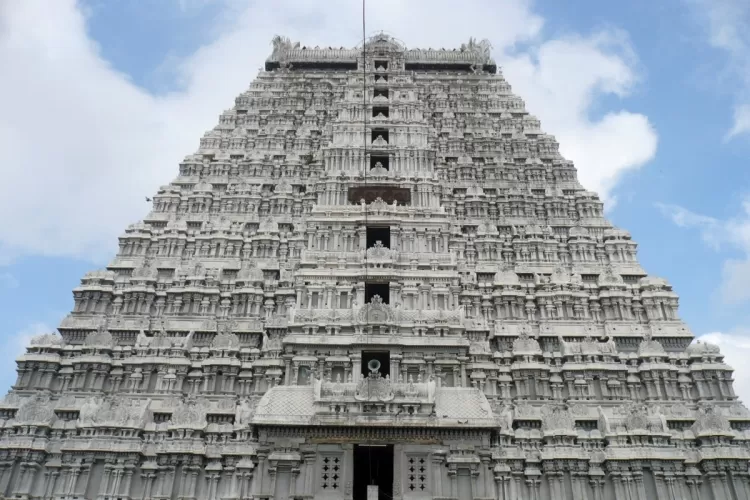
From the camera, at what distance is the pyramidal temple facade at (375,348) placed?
2020 centimetres

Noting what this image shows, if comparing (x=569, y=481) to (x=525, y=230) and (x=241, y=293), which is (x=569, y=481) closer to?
(x=525, y=230)

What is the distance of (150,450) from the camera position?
21594 millimetres

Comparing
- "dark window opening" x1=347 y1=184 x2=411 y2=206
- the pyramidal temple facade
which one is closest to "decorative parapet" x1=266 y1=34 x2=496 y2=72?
the pyramidal temple facade

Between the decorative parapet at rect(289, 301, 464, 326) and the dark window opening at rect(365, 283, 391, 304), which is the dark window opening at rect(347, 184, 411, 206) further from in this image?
the decorative parapet at rect(289, 301, 464, 326)

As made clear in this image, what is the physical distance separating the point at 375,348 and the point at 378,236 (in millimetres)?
6566

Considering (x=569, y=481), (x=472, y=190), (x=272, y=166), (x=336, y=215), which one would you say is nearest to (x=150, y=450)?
(x=336, y=215)

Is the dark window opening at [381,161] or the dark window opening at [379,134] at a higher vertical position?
the dark window opening at [379,134]

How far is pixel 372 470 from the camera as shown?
2147 cm

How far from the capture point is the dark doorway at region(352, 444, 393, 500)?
822 inches

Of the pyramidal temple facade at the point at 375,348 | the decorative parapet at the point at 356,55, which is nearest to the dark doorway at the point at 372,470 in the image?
the pyramidal temple facade at the point at 375,348

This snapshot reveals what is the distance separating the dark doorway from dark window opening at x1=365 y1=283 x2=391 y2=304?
20.8 feet

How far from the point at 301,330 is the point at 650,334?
13.8m

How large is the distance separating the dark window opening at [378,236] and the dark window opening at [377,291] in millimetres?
2609

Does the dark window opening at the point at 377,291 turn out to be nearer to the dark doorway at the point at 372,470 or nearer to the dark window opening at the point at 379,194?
the dark window opening at the point at 379,194
